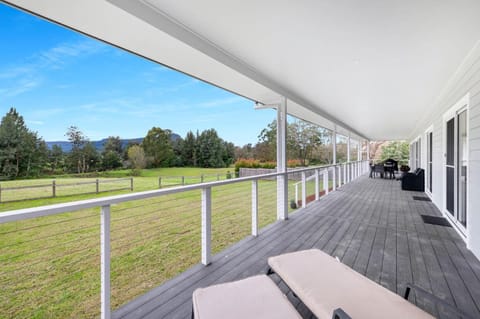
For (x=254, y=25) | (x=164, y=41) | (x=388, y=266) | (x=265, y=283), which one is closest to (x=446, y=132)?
(x=388, y=266)

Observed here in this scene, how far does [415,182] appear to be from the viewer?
790 centimetres

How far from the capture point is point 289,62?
3.15 meters

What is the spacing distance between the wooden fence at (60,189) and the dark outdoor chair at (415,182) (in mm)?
8856

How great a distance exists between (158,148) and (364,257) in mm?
3931

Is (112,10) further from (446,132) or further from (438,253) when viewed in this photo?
(446,132)

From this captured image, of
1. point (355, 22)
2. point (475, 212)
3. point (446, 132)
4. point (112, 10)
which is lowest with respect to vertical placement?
point (475, 212)

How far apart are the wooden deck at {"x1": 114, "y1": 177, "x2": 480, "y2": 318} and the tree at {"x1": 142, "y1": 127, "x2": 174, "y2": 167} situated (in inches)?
85.8

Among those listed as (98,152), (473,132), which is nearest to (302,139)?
(473,132)

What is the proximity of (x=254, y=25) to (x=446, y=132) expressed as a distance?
179 inches

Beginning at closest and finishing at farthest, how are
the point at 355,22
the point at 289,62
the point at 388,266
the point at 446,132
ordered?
the point at 355,22, the point at 388,266, the point at 289,62, the point at 446,132

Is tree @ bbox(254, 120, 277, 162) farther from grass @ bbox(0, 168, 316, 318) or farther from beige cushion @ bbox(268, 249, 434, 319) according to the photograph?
beige cushion @ bbox(268, 249, 434, 319)

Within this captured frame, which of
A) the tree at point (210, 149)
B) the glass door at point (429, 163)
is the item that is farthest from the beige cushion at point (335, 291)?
the glass door at point (429, 163)

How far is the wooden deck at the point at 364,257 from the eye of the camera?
1926mm

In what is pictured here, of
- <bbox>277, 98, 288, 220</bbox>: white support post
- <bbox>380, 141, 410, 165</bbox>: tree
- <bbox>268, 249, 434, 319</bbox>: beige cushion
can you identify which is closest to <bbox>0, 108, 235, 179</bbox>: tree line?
<bbox>277, 98, 288, 220</bbox>: white support post
